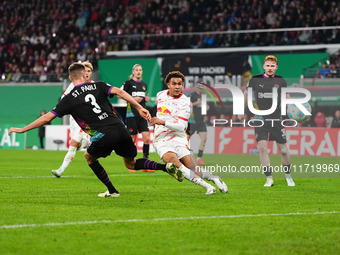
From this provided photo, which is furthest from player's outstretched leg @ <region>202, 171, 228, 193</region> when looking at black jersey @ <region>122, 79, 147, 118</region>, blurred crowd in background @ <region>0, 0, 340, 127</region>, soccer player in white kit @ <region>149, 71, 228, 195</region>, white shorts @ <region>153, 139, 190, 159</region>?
blurred crowd in background @ <region>0, 0, 340, 127</region>

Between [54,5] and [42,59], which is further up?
[54,5]

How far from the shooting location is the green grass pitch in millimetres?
5383

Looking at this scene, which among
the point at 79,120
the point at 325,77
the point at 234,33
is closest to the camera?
the point at 79,120

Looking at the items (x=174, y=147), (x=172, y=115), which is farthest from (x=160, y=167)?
(x=172, y=115)

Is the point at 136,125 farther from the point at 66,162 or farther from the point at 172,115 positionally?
the point at 172,115

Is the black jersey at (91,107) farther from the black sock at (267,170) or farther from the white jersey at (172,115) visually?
the black sock at (267,170)

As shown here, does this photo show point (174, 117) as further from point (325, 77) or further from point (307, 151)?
point (325, 77)

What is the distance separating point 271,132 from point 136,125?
4483 millimetres

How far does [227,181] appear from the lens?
12234 millimetres

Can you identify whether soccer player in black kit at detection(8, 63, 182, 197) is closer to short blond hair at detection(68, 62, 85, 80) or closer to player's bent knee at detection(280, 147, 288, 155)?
short blond hair at detection(68, 62, 85, 80)

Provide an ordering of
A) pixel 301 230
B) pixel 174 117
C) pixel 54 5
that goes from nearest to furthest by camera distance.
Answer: pixel 301 230
pixel 174 117
pixel 54 5

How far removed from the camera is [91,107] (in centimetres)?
872

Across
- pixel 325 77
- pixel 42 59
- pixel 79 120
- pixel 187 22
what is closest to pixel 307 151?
pixel 79 120

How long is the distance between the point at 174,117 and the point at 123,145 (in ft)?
3.16
